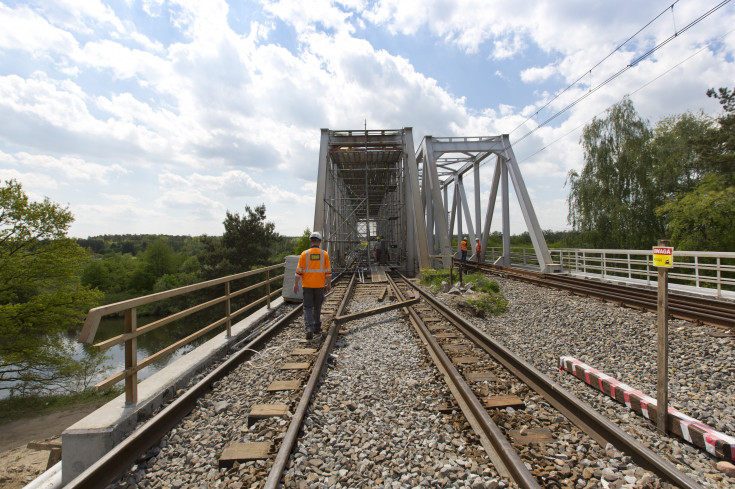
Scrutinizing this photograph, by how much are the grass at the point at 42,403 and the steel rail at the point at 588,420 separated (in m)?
17.8

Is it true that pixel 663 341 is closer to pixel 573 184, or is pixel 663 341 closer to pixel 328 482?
Answer: pixel 328 482

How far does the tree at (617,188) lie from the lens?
72.0ft

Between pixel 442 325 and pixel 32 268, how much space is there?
2139 centimetres

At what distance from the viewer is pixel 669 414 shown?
2.75 meters

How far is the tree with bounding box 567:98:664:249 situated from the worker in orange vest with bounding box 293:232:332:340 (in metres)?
23.2

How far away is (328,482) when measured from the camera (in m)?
2.23

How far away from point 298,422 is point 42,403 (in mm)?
21494

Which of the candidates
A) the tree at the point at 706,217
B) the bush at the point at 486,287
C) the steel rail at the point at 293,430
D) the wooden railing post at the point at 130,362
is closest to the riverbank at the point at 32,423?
the wooden railing post at the point at 130,362

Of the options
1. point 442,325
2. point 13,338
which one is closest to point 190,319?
point 13,338

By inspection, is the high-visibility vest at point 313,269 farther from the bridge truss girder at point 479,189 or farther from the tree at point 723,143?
the tree at point 723,143

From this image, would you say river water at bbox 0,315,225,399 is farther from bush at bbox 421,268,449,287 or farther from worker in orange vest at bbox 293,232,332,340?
worker in orange vest at bbox 293,232,332,340

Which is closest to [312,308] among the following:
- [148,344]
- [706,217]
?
[706,217]

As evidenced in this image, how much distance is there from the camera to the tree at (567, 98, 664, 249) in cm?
2195

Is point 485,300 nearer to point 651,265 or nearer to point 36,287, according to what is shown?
point 651,265
